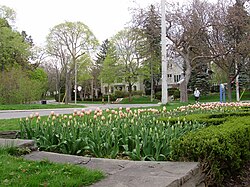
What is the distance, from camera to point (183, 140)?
4.21 metres

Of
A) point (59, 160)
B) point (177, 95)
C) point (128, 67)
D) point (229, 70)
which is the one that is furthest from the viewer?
point (177, 95)

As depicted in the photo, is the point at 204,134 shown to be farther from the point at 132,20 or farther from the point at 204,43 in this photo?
the point at 204,43

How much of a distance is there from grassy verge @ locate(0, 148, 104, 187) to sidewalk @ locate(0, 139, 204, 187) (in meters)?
0.18

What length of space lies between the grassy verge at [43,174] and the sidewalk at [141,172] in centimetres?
18

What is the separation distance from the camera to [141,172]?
350 cm

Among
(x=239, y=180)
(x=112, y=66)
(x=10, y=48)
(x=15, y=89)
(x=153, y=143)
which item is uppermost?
(x=10, y=48)

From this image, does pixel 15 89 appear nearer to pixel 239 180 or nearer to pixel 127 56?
pixel 127 56

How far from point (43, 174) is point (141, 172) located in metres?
1.02

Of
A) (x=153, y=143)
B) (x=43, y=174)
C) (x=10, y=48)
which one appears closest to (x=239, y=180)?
(x=153, y=143)

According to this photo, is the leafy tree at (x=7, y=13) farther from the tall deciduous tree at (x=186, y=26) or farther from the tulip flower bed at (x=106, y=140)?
the tulip flower bed at (x=106, y=140)

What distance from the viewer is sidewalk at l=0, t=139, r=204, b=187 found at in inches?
121

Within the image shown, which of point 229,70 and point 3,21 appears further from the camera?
point 3,21

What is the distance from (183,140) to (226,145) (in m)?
0.58

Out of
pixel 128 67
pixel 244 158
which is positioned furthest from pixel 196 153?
pixel 128 67
